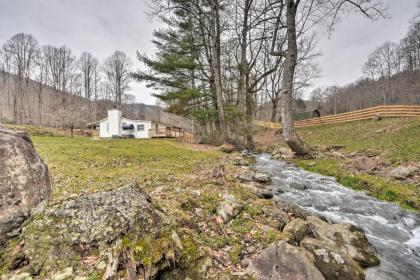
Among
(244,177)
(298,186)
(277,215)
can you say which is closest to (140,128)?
(244,177)

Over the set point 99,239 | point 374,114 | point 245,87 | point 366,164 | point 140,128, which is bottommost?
point 366,164

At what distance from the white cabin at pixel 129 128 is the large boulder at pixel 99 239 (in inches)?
1189

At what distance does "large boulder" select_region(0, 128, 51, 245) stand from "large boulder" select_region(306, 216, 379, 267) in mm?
4100

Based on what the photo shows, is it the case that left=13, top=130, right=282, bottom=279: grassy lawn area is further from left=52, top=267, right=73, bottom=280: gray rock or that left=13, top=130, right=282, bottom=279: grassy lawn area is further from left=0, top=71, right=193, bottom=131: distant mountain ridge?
left=0, top=71, right=193, bottom=131: distant mountain ridge

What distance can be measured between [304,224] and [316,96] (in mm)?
62493

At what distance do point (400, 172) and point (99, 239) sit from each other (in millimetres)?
8521

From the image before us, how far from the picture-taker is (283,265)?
2.53 m

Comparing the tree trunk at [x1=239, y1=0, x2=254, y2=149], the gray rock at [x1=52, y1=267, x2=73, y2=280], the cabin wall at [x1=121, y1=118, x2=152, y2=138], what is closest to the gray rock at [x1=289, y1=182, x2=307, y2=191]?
the gray rock at [x1=52, y1=267, x2=73, y2=280]

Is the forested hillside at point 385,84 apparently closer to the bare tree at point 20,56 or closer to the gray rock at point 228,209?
the gray rock at point 228,209

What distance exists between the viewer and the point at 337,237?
373 cm

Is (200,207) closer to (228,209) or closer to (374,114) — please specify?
(228,209)

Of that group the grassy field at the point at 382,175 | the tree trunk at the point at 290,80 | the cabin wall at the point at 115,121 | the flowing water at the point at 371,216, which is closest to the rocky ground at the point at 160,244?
the flowing water at the point at 371,216

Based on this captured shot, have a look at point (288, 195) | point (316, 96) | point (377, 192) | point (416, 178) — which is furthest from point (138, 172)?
point (316, 96)

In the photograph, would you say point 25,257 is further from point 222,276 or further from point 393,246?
point 393,246
